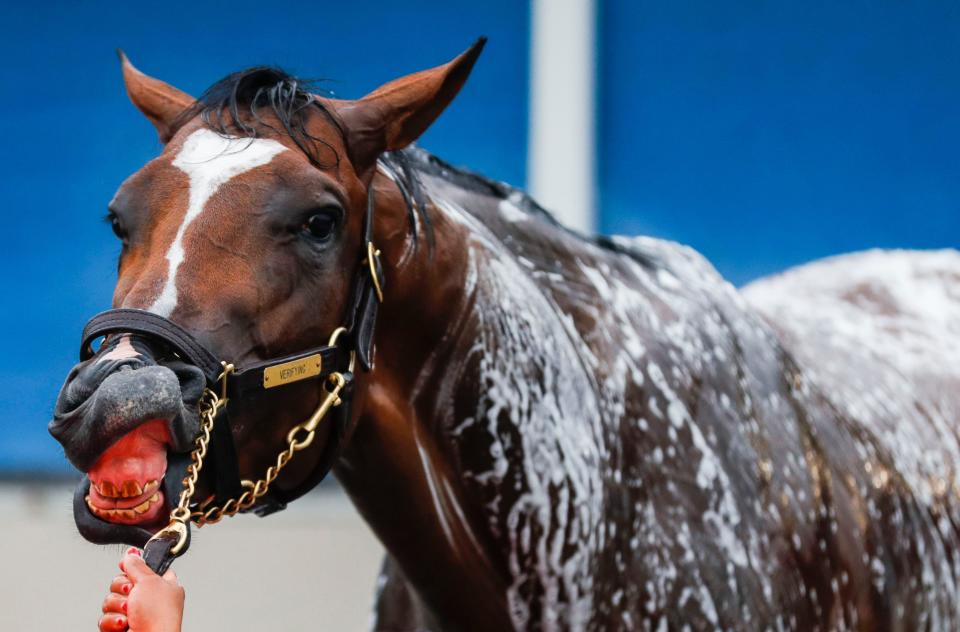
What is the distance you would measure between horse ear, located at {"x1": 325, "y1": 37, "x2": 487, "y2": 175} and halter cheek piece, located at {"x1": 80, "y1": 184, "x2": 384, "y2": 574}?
0.24 ft

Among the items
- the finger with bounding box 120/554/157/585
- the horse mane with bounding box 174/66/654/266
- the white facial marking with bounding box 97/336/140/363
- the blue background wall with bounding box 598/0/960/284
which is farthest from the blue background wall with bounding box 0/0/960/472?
the finger with bounding box 120/554/157/585

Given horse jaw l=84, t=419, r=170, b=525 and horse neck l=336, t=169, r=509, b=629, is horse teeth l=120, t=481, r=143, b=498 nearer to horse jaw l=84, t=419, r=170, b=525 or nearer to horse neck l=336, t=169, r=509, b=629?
horse jaw l=84, t=419, r=170, b=525

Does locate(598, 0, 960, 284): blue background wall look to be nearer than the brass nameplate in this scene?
No

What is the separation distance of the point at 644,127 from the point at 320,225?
9.88 ft

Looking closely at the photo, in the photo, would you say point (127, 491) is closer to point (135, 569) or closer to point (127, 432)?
point (127, 432)

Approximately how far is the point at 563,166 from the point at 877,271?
4.34 ft

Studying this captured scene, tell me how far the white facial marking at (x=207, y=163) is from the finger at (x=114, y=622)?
49 cm

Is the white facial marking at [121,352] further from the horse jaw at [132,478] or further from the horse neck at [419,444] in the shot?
the horse neck at [419,444]

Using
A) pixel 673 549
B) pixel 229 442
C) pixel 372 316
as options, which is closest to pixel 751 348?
pixel 673 549

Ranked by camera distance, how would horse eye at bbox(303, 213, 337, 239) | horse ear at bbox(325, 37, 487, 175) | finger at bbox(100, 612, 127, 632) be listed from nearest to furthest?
finger at bbox(100, 612, 127, 632) → horse eye at bbox(303, 213, 337, 239) → horse ear at bbox(325, 37, 487, 175)

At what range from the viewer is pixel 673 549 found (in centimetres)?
195

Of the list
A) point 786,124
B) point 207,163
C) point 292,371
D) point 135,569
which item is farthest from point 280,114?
point 786,124

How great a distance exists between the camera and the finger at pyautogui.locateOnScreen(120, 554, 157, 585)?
3.74 ft

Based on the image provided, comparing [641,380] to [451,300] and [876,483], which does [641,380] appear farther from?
[876,483]
